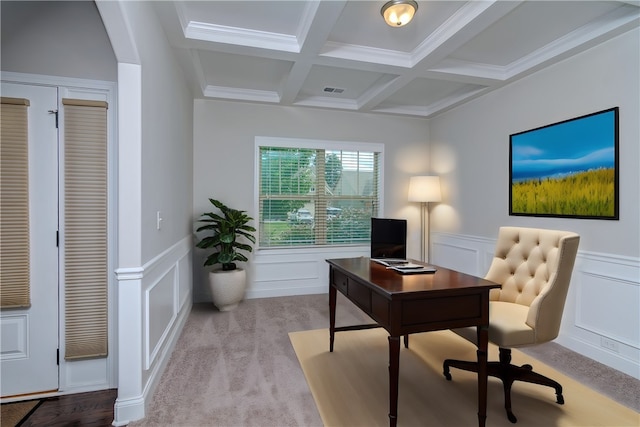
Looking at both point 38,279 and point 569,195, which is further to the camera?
point 569,195

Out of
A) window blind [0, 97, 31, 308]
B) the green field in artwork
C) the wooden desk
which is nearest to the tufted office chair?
the wooden desk

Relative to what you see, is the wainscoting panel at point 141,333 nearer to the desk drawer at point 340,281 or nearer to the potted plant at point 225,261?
the potted plant at point 225,261

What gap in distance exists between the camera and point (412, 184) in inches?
179

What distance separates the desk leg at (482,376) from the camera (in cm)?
169

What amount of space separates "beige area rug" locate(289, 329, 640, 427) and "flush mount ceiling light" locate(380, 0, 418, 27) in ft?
8.38

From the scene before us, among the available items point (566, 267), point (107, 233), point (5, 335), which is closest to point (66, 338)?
point (5, 335)

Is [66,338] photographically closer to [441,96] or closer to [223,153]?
[223,153]

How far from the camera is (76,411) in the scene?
1.89 metres

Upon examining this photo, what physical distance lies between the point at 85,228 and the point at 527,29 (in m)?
3.68

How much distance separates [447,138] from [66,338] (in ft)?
15.4

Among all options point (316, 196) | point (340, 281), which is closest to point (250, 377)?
point (340, 281)

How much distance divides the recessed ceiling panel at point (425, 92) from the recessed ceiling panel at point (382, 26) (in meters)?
0.89

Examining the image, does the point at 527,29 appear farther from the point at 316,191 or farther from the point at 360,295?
the point at 316,191

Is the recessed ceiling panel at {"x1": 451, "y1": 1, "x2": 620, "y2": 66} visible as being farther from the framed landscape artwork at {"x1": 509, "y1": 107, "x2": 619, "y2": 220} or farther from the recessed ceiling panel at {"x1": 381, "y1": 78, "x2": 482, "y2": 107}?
the framed landscape artwork at {"x1": 509, "y1": 107, "x2": 619, "y2": 220}
